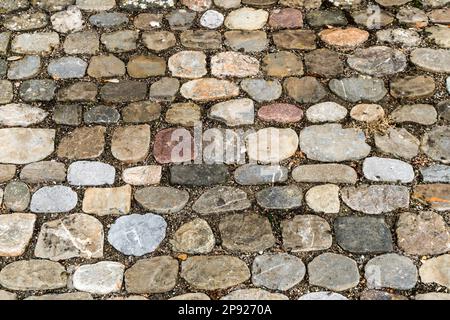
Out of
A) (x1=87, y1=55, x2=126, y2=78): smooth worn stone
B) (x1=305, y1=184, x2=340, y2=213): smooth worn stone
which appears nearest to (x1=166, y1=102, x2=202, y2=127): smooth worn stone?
(x1=87, y1=55, x2=126, y2=78): smooth worn stone

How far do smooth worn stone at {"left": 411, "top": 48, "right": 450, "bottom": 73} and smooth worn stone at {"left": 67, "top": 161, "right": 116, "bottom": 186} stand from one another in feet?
6.47

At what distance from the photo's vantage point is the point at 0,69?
3.55 meters

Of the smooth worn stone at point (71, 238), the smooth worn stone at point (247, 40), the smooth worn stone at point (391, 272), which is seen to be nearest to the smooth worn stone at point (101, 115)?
the smooth worn stone at point (71, 238)

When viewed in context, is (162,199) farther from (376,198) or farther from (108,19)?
(108,19)

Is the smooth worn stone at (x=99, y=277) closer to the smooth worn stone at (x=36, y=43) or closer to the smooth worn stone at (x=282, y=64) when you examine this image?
the smooth worn stone at (x=282, y=64)

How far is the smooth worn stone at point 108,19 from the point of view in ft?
12.4

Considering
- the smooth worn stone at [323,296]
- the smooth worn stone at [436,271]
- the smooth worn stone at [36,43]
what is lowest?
the smooth worn stone at [323,296]

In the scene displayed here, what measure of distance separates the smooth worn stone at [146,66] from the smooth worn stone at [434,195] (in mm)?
A: 1672

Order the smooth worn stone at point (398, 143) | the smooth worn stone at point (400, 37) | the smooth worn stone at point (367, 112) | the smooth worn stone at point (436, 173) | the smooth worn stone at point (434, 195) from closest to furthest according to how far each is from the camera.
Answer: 1. the smooth worn stone at point (434, 195)
2. the smooth worn stone at point (436, 173)
3. the smooth worn stone at point (398, 143)
4. the smooth worn stone at point (367, 112)
5. the smooth worn stone at point (400, 37)

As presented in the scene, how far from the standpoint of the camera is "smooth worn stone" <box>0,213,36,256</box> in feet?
8.91

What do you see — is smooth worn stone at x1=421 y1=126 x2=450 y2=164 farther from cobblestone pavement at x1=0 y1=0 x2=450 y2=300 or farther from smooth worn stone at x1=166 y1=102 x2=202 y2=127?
smooth worn stone at x1=166 y1=102 x2=202 y2=127

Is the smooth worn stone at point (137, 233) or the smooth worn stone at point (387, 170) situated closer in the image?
the smooth worn stone at point (137, 233)
